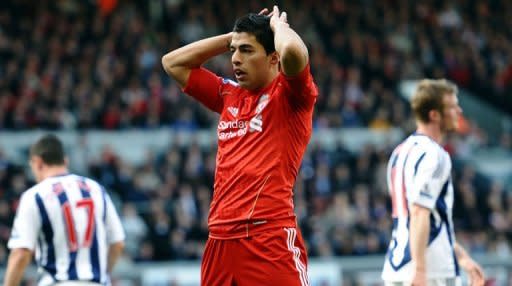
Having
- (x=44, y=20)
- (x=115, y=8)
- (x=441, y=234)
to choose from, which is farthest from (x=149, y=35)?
(x=441, y=234)

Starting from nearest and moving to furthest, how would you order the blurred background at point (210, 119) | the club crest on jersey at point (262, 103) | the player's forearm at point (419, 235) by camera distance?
the club crest on jersey at point (262, 103) < the player's forearm at point (419, 235) < the blurred background at point (210, 119)

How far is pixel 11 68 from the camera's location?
66.0 ft

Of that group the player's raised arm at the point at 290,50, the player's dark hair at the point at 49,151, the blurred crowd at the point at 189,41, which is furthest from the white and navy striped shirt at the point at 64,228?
the blurred crowd at the point at 189,41

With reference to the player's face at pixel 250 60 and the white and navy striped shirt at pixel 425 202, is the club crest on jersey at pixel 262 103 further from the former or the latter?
the white and navy striped shirt at pixel 425 202

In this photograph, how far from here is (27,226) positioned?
7.51m

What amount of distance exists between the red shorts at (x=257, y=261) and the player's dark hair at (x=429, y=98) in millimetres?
1819

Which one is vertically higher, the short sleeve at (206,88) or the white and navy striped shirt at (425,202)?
the short sleeve at (206,88)

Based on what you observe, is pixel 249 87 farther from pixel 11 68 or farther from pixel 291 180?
pixel 11 68

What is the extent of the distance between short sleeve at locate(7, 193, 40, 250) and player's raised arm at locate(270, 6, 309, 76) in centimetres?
256

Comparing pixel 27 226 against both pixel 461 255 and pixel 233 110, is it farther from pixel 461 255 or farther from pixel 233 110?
pixel 461 255

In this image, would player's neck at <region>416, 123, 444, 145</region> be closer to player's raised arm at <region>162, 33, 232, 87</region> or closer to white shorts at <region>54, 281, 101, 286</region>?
player's raised arm at <region>162, 33, 232, 87</region>

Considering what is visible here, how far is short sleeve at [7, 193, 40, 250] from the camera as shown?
744 centimetres

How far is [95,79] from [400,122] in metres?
5.83

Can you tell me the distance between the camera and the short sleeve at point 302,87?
18.9ft
